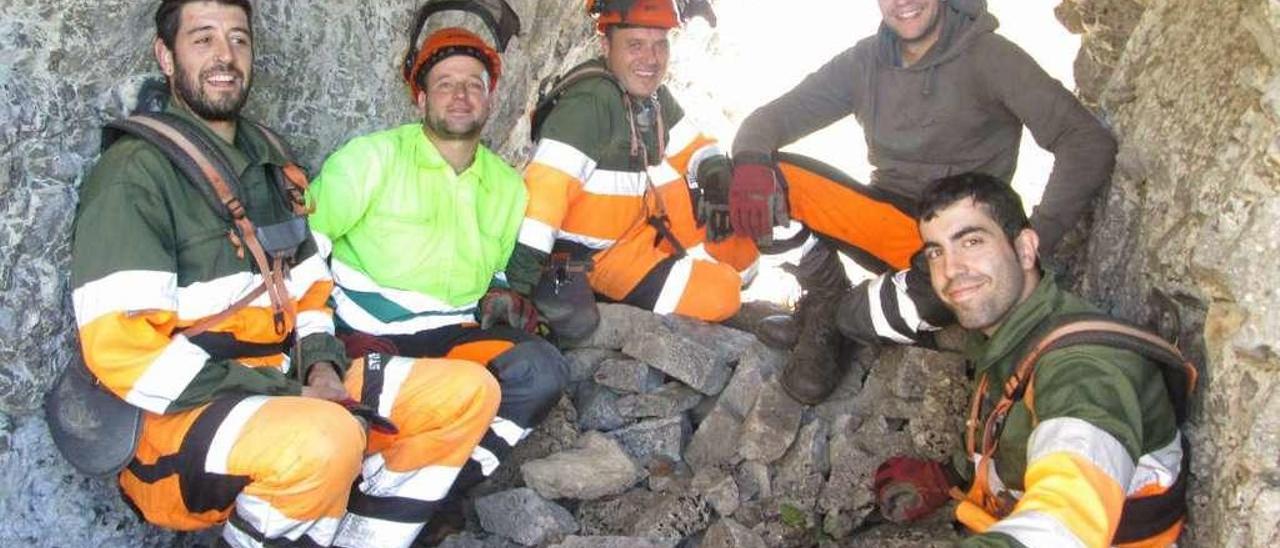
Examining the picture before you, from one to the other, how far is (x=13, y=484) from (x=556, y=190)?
8.08 feet

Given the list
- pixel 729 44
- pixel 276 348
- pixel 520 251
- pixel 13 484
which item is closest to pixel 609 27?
A: pixel 520 251

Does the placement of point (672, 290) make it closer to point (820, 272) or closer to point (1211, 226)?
point (820, 272)

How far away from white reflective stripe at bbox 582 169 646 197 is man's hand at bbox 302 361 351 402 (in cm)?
173

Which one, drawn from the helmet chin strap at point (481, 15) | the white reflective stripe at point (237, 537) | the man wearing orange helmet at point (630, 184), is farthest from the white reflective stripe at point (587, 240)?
the white reflective stripe at point (237, 537)

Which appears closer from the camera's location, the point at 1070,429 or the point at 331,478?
the point at 1070,429

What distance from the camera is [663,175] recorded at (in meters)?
6.45

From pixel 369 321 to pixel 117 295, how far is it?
4.26 feet

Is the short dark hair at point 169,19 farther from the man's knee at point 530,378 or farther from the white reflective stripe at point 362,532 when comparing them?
the white reflective stripe at point 362,532

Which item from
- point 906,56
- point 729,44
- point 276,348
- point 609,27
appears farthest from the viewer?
point 729,44

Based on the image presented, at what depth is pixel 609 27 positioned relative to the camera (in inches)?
240

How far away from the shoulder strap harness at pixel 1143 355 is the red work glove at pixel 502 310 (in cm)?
222

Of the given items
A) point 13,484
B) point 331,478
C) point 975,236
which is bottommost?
point 13,484

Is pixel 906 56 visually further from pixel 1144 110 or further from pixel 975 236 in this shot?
pixel 975 236

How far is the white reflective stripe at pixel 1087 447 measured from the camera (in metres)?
3.32
